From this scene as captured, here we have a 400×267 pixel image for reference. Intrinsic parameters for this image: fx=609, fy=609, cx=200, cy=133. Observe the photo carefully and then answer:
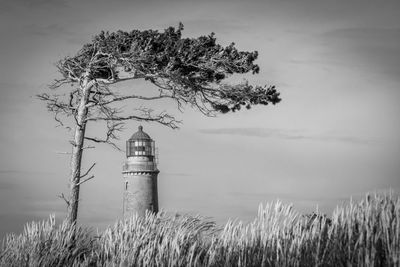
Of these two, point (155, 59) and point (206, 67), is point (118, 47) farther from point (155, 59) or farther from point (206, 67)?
point (206, 67)

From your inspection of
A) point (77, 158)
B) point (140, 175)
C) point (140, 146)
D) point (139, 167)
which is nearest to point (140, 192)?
point (140, 175)

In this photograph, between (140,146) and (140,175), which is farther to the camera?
(140,146)

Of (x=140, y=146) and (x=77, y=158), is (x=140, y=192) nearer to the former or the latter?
(x=140, y=146)

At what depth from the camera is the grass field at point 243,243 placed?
8.62 m

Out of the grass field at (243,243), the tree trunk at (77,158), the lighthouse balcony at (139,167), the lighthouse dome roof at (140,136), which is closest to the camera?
the grass field at (243,243)

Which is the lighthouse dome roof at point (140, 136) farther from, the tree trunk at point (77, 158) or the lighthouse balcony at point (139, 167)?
the tree trunk at point (77, 158)

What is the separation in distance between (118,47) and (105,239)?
770cm

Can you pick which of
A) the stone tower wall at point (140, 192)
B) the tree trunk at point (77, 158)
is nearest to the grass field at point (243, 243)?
the tree trunk at point (77, 158)

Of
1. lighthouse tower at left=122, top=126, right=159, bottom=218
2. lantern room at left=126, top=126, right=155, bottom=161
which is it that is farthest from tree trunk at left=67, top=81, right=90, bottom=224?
lantern room at left=126, top=126, right=155, bottom=161

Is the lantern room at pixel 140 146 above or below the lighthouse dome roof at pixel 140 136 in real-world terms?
below

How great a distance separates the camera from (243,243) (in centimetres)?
1046

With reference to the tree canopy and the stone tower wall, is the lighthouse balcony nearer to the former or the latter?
the stone tower wall

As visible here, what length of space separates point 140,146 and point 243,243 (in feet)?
84.5

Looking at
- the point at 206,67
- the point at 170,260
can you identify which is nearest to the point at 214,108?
the point at 206,67
